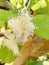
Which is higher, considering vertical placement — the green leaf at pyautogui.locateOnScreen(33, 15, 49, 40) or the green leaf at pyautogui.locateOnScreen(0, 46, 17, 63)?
the green leaf at pyautogui.locateOnScreen(33, 15, 49, 40)

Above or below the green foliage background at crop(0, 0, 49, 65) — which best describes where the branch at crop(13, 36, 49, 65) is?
below

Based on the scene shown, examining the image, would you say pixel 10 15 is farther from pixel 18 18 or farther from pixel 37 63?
pixel 37 63

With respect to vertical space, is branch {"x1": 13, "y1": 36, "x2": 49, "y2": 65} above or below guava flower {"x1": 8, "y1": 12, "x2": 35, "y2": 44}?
below

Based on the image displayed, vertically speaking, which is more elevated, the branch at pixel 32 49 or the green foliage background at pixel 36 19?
the green foliage background at pixel 36 19

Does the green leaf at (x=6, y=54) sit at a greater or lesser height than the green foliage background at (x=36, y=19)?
lesser

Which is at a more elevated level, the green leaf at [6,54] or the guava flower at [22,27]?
the guava flower at [22,27]

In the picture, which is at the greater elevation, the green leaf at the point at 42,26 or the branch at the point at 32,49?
the green leaf at the point at 42,26
